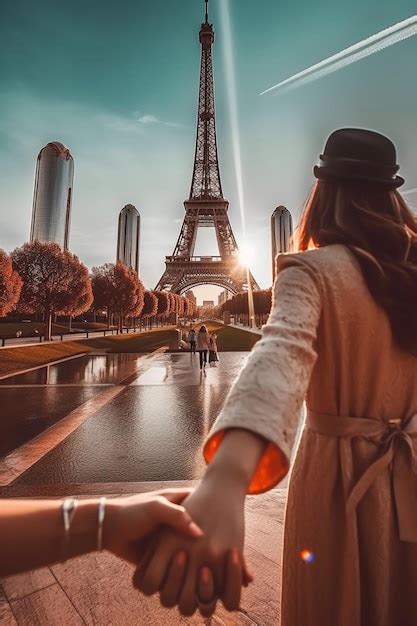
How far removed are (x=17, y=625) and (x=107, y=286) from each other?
3327 centimetres

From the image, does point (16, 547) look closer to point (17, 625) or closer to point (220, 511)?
point (220, 511)

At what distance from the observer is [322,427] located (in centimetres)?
111

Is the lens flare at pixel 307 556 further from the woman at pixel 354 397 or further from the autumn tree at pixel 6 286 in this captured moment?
the autumn tree at pixel 6 286

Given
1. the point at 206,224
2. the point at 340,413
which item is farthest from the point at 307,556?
the point at 206,224

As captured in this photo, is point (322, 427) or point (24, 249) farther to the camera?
point (24, 249)

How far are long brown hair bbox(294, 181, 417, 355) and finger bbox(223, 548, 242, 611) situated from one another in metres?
0.75

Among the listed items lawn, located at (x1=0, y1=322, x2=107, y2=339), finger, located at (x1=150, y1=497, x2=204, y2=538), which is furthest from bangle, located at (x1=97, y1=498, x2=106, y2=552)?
lawn, located at (x1=0, y1=322, x2=107, y2=339)

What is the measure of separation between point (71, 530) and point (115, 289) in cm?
3442

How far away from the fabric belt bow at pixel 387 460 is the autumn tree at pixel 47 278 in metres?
23.4

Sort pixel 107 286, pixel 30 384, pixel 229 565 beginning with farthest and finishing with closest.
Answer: pixel 107 286, pixel 30 384, pixel 229 565

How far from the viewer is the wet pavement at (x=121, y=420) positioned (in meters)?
4.14

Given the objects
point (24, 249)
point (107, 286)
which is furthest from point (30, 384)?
point (107, 286)

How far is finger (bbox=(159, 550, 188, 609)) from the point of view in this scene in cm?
61

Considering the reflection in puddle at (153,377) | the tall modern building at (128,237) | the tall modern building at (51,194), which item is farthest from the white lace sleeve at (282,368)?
the tall modern building at (128,237)
